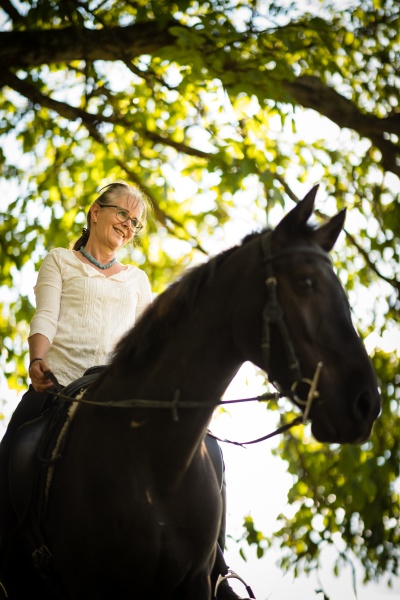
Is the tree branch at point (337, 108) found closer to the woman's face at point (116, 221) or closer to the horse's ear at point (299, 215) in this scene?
the woman's face at point (116, 221)

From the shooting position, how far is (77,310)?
394 centimetres

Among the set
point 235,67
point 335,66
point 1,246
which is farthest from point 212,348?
point 1,246

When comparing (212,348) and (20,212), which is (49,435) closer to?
(212,348)

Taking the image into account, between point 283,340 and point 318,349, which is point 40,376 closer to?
point 283,340

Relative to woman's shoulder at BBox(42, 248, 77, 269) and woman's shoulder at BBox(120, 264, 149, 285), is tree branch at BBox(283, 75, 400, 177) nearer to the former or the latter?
woman's shoulder at BBox(120, 264, 149, 285)

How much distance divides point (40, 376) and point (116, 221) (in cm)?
104

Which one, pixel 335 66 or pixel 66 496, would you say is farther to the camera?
pixel 335 66

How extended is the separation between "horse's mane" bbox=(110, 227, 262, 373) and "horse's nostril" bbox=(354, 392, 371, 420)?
750 mm

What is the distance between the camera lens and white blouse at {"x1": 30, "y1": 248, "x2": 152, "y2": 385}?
3.90 metres

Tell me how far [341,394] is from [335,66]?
491 centimetres

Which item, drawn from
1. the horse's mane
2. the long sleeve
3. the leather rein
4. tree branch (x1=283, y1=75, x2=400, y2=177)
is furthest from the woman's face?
tree branch (x1=283, y1=75, x2=400, y2=177)

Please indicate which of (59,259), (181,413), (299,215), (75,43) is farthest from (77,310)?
(75,43)


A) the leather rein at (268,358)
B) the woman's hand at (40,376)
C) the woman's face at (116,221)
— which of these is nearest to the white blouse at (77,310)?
the woman's face at (116,221)

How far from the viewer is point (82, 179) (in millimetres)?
8430
